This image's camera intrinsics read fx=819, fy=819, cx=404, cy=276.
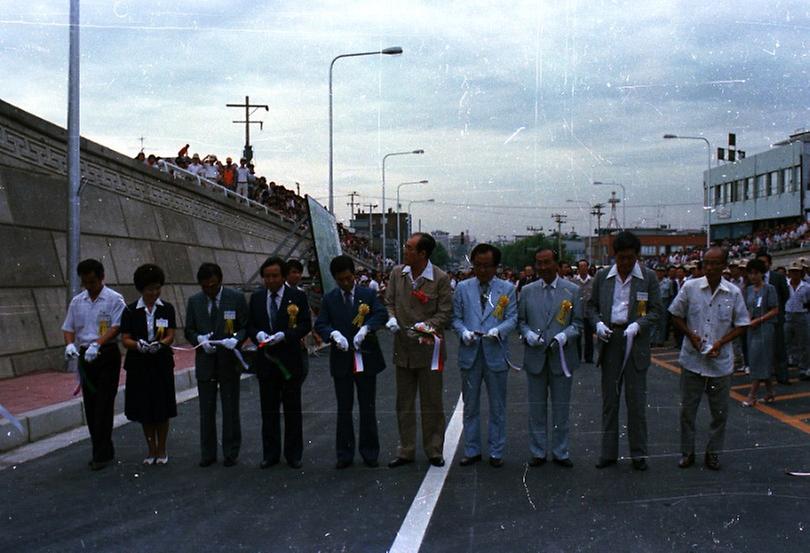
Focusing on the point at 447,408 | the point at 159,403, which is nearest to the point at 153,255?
the point at 447,408

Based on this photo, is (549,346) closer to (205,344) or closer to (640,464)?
(640,464)

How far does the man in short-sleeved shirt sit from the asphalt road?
0.35 m

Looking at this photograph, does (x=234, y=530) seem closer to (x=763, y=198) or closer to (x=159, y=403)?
(x=159, y=403)

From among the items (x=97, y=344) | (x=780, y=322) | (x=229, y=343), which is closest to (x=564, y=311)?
(x=229, y=343)

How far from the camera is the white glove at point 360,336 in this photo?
22.3ft

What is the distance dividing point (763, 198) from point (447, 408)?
6118cm

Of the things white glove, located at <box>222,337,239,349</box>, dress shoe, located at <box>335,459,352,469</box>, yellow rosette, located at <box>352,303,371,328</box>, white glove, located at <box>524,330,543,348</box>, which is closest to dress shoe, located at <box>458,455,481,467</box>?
dress shoe, located at <box>335,459,352,469</box>

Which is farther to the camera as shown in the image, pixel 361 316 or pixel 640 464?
pixel 361 316

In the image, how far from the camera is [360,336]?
22.3ft

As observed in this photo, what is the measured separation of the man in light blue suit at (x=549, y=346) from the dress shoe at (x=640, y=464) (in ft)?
1.74

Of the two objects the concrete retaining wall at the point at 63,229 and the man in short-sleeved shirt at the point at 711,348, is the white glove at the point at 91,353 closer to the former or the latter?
the man in short-sleeved shirt at the point at 711,348

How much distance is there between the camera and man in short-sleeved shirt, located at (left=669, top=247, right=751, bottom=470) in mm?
6695

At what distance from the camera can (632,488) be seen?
19.6 ft

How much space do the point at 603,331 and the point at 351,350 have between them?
2.12 m
